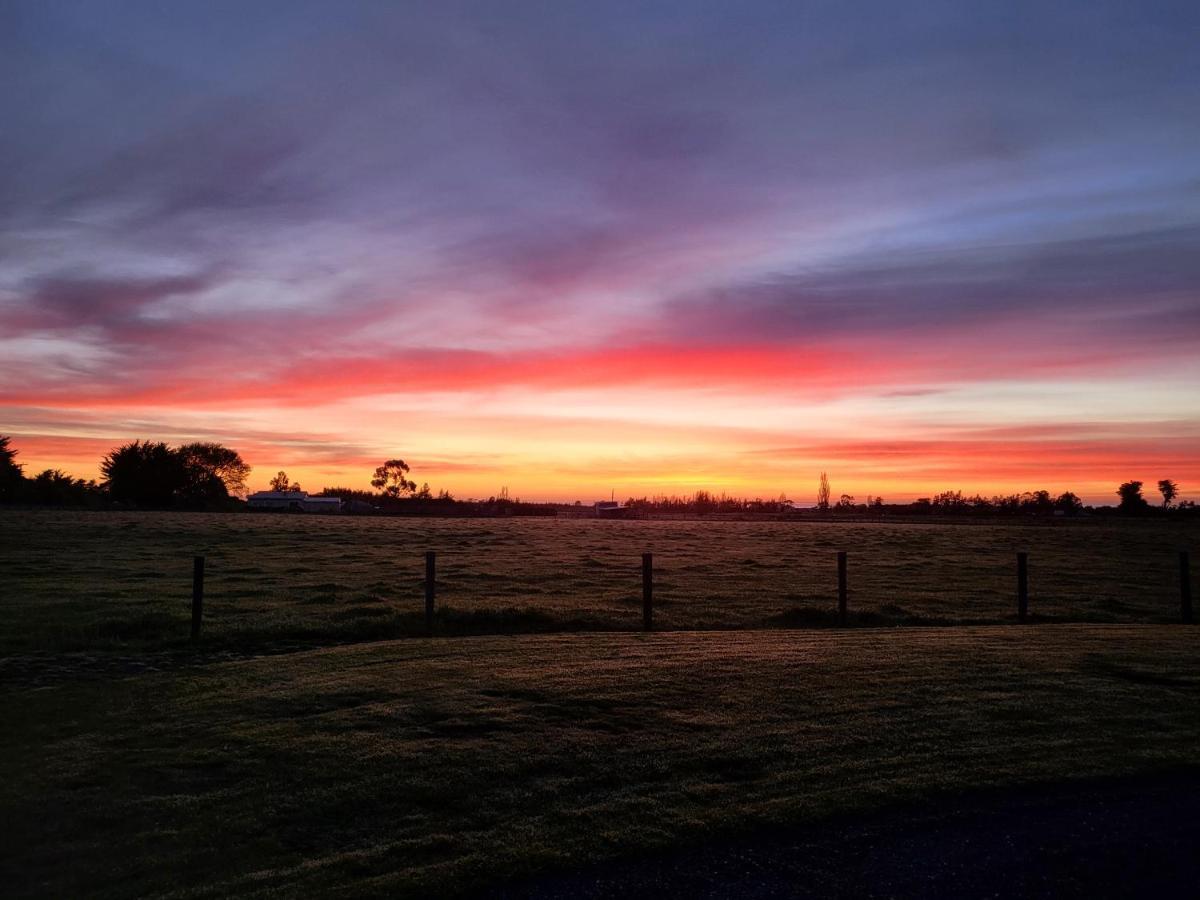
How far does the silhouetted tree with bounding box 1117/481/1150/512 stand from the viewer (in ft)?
342

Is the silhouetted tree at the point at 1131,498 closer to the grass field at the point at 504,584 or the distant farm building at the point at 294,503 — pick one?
the grass field at the point at 504,584

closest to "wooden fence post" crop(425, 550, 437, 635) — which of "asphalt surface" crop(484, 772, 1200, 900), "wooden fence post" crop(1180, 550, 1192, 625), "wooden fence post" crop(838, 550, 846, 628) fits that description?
"wooden fence post" crop(838, 550, 846, 628)

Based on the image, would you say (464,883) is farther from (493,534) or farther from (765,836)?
(493,534)

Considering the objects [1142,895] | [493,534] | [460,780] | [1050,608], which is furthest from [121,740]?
[493,534]

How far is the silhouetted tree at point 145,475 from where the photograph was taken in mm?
102062

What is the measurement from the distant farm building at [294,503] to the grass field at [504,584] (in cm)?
7302

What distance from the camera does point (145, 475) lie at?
4035 inches

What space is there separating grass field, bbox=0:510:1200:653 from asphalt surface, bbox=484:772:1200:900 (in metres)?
11.9

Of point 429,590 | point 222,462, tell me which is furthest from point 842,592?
point 222,462

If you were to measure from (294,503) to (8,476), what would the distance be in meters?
35.9

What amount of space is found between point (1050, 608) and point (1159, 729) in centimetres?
1396

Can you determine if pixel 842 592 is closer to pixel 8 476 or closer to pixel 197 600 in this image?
pixel 197 600

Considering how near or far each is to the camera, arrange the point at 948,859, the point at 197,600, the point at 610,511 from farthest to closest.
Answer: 1. the point at 610,511
2. the point at 197,600
3. the point at 948,859

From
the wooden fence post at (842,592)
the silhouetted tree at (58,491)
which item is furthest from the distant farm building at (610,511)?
the wooden fence post at (842,592)
